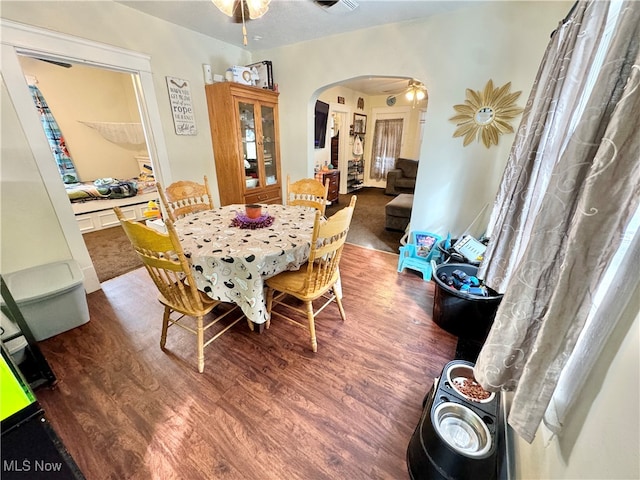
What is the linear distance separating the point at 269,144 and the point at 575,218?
332cm

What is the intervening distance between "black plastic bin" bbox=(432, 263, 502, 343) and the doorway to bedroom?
3.47 metres

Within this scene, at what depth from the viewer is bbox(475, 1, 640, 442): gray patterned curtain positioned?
47 cm

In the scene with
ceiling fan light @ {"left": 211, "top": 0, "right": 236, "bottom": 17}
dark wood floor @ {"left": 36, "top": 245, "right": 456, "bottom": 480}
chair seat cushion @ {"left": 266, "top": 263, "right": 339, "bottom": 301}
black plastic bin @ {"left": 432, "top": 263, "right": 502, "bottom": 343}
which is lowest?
dark wood floor @ {"left": 36, "top": 245, "right": 456, "bottom": 480}

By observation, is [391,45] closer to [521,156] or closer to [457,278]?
[521,156]

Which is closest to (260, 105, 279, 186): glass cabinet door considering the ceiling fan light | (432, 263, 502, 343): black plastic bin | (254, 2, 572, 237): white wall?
(254, 2, 572, 237): white wall

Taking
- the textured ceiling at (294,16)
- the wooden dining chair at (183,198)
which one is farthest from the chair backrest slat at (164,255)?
the textured ceiling at (294,16)

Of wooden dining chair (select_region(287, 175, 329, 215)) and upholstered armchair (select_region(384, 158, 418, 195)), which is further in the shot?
upholstered armchair (select_region(384, 158, 418, 195))

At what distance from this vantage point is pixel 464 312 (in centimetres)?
171

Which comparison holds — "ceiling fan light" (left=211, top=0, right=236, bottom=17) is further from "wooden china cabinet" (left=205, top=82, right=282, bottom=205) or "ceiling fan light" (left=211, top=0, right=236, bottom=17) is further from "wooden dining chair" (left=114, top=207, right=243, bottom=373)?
"wooden dining chair" (left=114, top=207, right=243, bottom=373)

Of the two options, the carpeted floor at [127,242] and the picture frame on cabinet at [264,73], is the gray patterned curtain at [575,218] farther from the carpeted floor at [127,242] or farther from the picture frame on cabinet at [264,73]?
the picture frame on cabinet at [264,73]

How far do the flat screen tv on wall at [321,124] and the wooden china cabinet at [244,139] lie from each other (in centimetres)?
181

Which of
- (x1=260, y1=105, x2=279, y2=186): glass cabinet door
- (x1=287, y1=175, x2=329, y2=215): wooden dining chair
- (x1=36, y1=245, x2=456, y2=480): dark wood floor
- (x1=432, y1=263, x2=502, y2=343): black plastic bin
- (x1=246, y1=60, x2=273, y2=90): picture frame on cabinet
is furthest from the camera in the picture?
(x1=260, y1=105, x2=279, y2=186): glass cabinet door

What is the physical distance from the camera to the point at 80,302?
1.85 m

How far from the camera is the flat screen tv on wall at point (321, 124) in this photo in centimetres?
483
